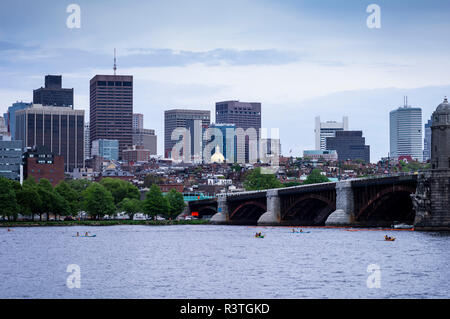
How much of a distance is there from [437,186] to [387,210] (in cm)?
2867


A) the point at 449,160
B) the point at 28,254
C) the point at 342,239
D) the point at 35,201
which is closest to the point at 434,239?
the point at 342,239

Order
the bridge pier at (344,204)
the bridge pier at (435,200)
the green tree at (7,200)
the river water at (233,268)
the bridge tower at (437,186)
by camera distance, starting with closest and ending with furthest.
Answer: the river water at (233,268) < the bridge pier at (435,200) < the bridge tower at (437,186) < the bridge pier at (344,204) < the green tree at (7,200)

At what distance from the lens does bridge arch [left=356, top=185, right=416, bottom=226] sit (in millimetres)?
160125

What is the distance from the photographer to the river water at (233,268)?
2810 inches

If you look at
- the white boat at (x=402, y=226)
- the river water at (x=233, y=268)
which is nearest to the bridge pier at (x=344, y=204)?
the white boat at (x=402, y=226)

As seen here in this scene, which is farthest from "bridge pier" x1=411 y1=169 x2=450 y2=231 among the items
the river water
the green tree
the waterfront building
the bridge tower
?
the green tree

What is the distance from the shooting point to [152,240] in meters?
140

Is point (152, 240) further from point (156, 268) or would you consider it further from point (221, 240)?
point (156, 268)

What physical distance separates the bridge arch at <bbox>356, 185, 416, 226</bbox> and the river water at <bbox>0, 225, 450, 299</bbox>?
24.2 metres

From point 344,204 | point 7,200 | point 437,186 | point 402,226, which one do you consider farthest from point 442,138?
point 7,200

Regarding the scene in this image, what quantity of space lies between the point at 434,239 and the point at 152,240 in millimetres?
45494

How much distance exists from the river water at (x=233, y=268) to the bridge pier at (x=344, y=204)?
31.2 metres

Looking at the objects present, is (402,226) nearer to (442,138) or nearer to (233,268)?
(442,138)

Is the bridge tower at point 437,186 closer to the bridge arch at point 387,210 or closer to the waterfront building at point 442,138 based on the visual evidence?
the waterfront building at point 442,138
